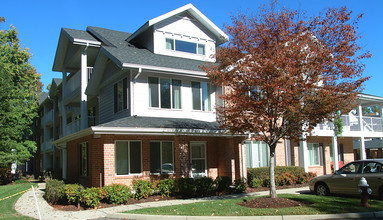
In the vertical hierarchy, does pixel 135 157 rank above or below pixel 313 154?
above

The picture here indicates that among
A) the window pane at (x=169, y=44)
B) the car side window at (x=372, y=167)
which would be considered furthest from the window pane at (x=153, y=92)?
the car side window at (x=372, y=167)

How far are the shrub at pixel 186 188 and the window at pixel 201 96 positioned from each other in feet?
16.2

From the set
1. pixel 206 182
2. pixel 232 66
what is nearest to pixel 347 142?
pixel 206 182

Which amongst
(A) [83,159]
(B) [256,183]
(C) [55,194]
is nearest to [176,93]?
(A) [83,159]

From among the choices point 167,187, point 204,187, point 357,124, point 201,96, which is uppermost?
point 201,96

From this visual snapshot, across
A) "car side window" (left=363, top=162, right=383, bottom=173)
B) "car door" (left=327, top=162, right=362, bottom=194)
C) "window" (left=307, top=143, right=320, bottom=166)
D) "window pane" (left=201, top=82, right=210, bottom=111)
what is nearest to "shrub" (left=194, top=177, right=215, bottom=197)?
"window pane" (left=201, top=82, right=210, bottom=111)

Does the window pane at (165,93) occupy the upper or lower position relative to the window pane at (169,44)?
lower

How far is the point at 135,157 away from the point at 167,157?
1675 mm

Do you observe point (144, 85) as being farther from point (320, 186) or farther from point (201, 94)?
point (320, 186)

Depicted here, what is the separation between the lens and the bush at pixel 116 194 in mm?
13242

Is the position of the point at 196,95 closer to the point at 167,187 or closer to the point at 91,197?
the point at 167,187

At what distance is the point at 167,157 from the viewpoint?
1697cm

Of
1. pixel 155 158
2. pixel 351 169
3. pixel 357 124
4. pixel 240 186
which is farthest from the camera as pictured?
pixel 357 124

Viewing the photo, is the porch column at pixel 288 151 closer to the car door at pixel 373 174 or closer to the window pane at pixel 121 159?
the car door at pixel 373 174
